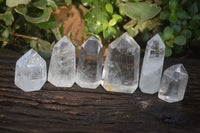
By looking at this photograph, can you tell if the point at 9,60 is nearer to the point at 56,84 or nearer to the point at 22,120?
the point at 56,84

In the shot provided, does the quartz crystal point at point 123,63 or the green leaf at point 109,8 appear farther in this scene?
the green leaf at point 109,8

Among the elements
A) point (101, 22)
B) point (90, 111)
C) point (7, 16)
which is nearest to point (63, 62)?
point (90, 111)

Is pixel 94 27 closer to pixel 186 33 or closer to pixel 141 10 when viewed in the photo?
pixel 141 10

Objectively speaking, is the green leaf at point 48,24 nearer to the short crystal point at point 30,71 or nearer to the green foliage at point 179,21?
the short crystal point at point 30,71

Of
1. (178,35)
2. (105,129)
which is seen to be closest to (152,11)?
(178,35)

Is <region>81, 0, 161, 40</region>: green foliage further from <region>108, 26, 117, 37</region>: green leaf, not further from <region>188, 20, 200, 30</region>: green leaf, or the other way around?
<region>188, 20, 200, 30</region>: green leaf

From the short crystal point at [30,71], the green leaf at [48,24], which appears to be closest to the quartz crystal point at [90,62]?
the short crystal point at [30,71]
